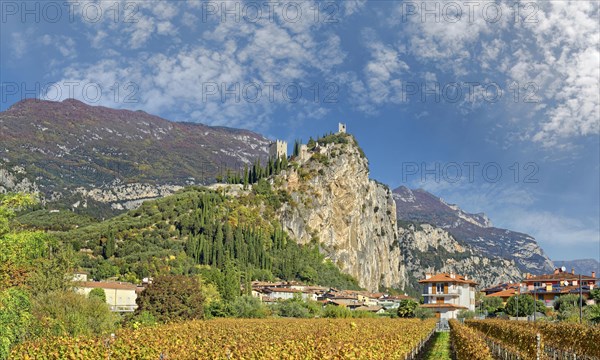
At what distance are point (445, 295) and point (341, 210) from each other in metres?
72.8

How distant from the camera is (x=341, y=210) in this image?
6580 inches

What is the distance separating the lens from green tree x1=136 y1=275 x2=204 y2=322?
180ft

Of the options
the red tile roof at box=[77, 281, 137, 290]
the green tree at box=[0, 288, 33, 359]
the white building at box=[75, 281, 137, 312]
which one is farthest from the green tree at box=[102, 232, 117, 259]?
the green tree at box=[0, 288, 33, 359]

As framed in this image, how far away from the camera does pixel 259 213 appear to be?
142 m

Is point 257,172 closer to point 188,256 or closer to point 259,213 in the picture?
point 259,213

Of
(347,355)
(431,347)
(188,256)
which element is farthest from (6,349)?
(188,256)

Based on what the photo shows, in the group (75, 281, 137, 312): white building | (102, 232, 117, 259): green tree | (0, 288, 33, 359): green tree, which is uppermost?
(102, 232, 117, 259): green tree

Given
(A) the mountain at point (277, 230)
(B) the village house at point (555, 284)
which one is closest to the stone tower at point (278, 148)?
(A) the mountain at point (277, 230)

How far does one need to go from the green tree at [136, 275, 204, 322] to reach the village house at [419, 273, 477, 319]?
159ft

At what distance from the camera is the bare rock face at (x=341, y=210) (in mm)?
155875

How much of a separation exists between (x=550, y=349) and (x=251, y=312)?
40.3m

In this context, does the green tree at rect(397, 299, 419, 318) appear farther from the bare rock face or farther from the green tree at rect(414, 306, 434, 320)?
the bare rock face

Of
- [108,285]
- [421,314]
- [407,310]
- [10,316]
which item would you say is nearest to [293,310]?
[407,310]

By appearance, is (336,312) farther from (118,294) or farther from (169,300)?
(118,294)
